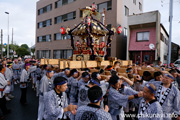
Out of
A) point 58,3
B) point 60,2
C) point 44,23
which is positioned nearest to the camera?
point 60,2

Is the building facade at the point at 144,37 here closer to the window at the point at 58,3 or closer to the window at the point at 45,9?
the window at the point at 58,3

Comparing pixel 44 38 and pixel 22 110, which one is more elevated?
pixel 44 38

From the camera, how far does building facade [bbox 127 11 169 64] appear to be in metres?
13.7

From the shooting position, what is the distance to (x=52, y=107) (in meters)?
2.40

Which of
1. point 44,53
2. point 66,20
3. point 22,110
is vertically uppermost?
point 66,20

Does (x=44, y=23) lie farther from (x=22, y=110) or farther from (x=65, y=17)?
(x=22, y=110)

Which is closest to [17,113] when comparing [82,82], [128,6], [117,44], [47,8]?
[82,82]

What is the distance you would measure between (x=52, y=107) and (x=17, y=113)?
3395 millimetres

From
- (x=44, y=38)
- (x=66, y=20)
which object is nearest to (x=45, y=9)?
(x=44, y=38)

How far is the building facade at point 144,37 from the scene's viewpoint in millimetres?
13703

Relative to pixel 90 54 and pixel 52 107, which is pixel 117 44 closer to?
pixel 90 54

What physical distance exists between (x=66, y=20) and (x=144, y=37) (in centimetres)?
1386

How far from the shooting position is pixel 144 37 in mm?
15023

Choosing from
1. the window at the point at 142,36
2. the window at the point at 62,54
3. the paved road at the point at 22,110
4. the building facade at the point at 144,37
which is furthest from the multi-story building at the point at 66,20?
the paved road at the point at 22,110
